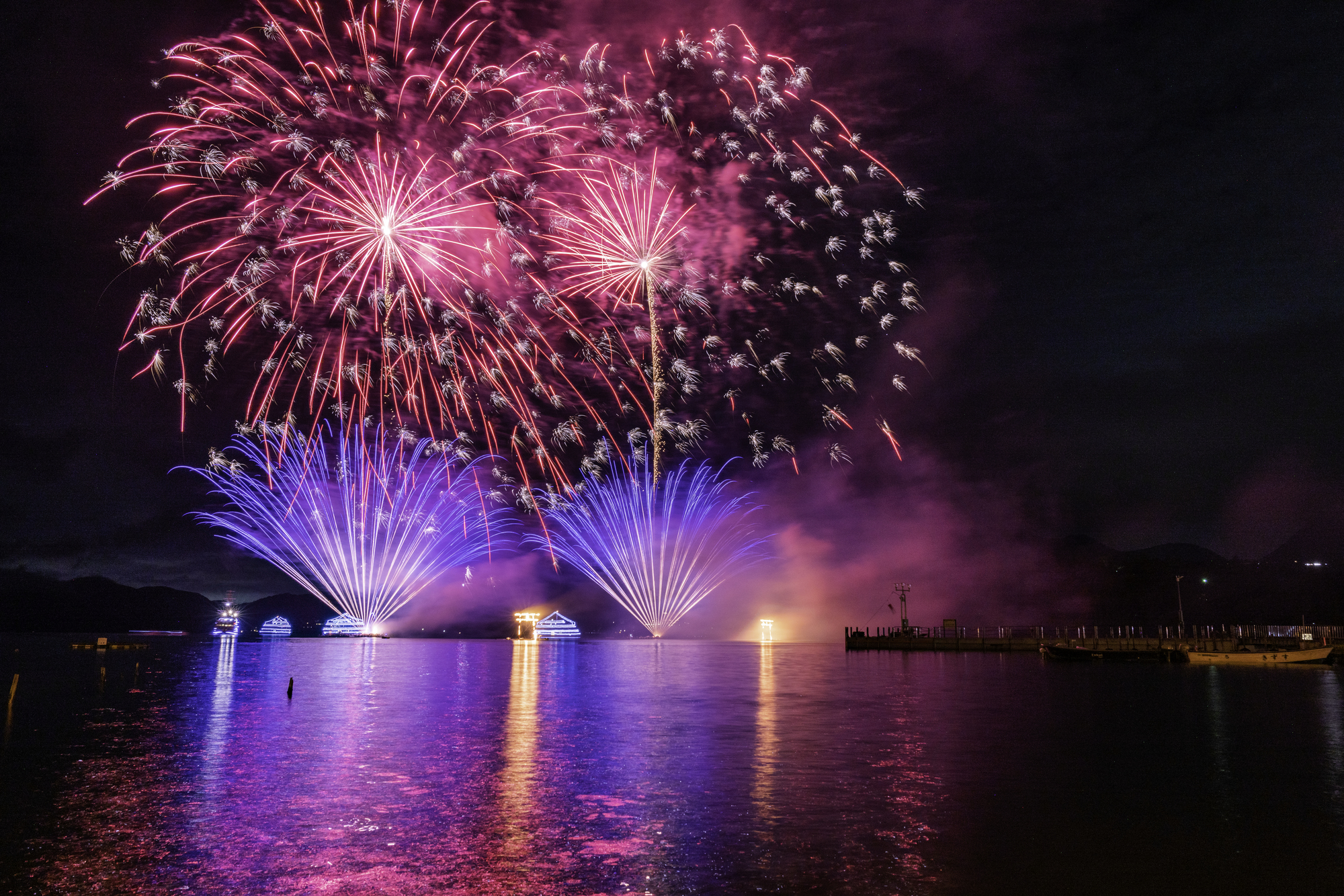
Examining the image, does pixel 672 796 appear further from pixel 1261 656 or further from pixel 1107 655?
pixel 1107 655

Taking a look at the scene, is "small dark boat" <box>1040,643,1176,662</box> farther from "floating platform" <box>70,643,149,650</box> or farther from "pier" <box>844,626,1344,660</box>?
"floating platform" <box>70,643,149,650</box>

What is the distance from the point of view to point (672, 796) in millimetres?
19625

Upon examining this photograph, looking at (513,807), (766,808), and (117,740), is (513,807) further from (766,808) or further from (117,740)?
(117,740)

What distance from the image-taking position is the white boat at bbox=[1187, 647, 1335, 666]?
85312 mm

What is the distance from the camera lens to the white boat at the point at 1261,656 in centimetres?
8531

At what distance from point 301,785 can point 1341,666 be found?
10566 centimetres

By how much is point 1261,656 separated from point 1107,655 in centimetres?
1503

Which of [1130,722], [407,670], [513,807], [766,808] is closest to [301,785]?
[513,807]

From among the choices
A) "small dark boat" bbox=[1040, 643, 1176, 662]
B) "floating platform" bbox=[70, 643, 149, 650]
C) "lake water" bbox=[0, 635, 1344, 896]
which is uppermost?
"lake water" bbox=[0, 635, 1344, 896]

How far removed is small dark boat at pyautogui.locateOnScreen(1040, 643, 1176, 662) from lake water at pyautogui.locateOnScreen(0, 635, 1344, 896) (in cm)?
5324

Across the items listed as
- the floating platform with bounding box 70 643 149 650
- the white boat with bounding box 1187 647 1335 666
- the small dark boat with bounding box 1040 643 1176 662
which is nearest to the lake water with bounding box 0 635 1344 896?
the white boat with bounding box 1187 647 1335 666

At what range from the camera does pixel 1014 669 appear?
74875 millimetres

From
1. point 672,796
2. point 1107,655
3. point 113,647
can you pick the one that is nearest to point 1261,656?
point 1107,655

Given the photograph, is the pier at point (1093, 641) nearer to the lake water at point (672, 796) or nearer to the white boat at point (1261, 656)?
the white boat at point (1261, 656)
